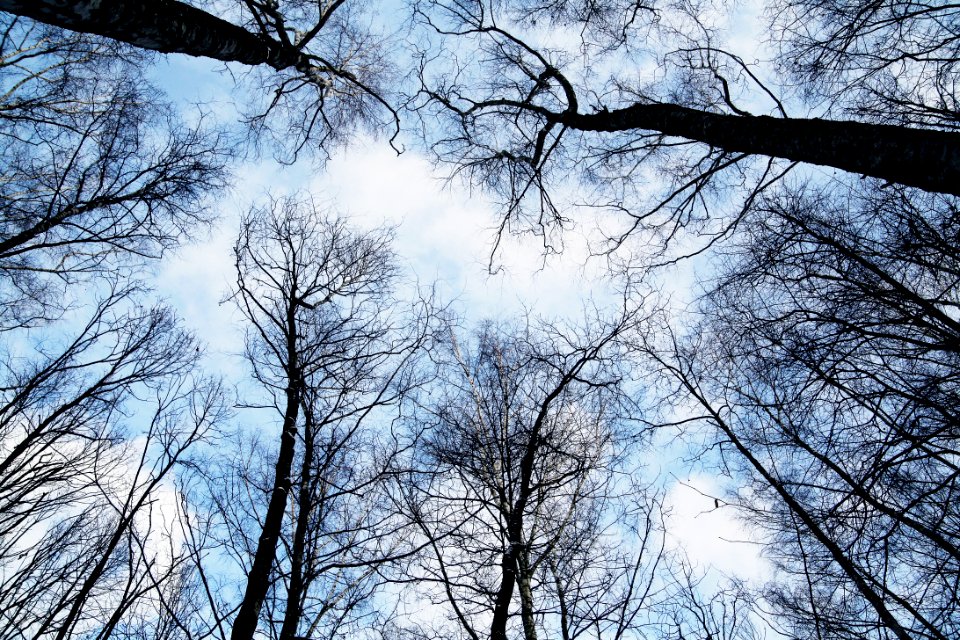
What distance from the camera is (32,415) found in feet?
19.9

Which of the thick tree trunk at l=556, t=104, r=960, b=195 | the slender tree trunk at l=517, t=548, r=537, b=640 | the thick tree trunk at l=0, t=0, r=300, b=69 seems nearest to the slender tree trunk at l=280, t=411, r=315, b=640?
the slender tree trunk at l=517, t=548, r=537, b=640

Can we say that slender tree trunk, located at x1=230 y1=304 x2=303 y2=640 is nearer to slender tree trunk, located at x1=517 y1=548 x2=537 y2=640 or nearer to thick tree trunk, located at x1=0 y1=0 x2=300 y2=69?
slender tree trunk, located at x1=517 y1=548 x2=537 y2=640

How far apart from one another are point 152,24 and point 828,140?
196 inches

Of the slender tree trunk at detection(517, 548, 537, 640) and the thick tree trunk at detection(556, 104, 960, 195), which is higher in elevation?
the thick tree trunk at detection(556, 104, 960, 195)

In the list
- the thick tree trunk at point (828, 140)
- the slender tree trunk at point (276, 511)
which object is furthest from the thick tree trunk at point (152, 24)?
the thick tree trunk at point (828, 140)

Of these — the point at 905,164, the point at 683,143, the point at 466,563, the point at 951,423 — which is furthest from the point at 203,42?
the point at 951,423

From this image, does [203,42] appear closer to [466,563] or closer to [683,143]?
[683,143]

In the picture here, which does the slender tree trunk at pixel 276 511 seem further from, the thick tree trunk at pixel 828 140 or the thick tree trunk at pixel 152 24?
the thick tree trunk at pixel 828 140

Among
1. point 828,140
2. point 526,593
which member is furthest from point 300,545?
point 828,140

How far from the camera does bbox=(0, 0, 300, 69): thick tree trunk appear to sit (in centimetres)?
309

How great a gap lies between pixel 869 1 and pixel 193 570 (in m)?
9.81

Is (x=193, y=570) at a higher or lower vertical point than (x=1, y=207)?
lower

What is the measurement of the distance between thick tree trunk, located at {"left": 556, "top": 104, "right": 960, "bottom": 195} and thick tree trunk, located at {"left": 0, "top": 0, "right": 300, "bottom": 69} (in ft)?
12.1

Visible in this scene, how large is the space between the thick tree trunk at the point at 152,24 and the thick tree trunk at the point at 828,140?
3.68m
